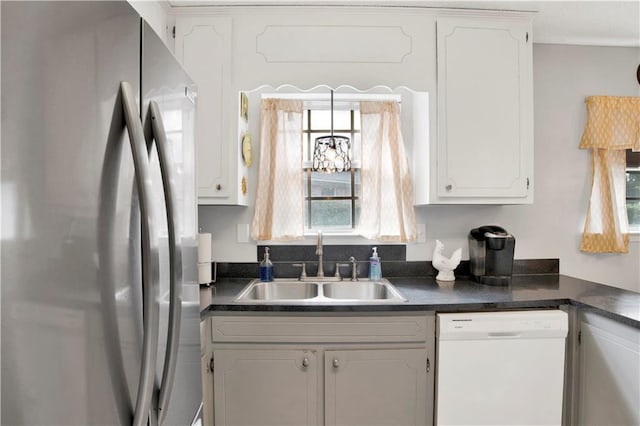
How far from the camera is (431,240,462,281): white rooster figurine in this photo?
85.1 inches

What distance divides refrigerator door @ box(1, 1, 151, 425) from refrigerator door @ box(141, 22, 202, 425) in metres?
0.09

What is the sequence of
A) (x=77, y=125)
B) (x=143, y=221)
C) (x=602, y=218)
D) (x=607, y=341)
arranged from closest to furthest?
(x=77, y=125) < (x=143, y=221) < (x=607, y=341) < (x=602, y=218)

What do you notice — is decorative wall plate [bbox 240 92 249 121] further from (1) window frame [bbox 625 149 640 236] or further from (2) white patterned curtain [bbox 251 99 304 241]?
(1) window frame [bbox 625 149 640 236]

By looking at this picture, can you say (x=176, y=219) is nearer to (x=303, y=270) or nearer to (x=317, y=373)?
(x=317, y=373)

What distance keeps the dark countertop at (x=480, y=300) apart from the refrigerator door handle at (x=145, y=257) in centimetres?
97

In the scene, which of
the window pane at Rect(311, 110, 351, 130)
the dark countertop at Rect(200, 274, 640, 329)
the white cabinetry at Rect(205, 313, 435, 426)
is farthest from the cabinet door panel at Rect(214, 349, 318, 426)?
the window pane at Rect(311, 110, 351, 130)

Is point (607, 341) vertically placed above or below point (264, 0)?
below

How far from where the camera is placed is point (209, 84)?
193 centimetres

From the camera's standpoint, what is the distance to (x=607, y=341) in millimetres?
1571

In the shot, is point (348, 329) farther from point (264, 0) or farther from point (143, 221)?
point (264, 0)

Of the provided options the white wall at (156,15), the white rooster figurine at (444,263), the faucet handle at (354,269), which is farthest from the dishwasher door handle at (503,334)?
the white wall at (156,15)

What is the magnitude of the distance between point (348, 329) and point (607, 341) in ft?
3.71

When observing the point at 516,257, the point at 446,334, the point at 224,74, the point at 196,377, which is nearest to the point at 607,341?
the point at 446,334

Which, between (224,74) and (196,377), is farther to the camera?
(224,74)
